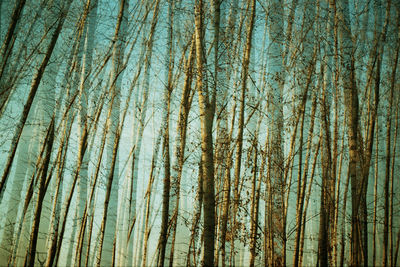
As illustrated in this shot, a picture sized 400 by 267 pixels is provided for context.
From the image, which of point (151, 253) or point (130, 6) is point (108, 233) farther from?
point (130, 6)

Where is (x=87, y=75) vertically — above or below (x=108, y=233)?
above

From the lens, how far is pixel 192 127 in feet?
13.2

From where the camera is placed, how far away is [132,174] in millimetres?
3826

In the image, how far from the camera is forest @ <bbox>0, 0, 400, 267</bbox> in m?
3.23

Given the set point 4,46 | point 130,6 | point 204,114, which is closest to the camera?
point 204,114

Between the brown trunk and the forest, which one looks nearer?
the brown trunk

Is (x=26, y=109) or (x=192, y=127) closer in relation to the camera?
(x=26, y=109)

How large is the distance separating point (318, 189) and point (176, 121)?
2118 millimetres

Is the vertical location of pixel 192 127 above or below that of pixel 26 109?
above

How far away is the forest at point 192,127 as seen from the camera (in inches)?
127

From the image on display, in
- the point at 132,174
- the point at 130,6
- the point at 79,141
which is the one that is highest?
the point at 130,6

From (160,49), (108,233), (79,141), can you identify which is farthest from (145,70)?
(108,233)

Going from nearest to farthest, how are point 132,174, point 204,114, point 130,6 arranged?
point 204,114 → point 132,174 → point 130,6

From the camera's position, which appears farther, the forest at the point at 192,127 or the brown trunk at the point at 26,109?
the forest at the point at 192,127
